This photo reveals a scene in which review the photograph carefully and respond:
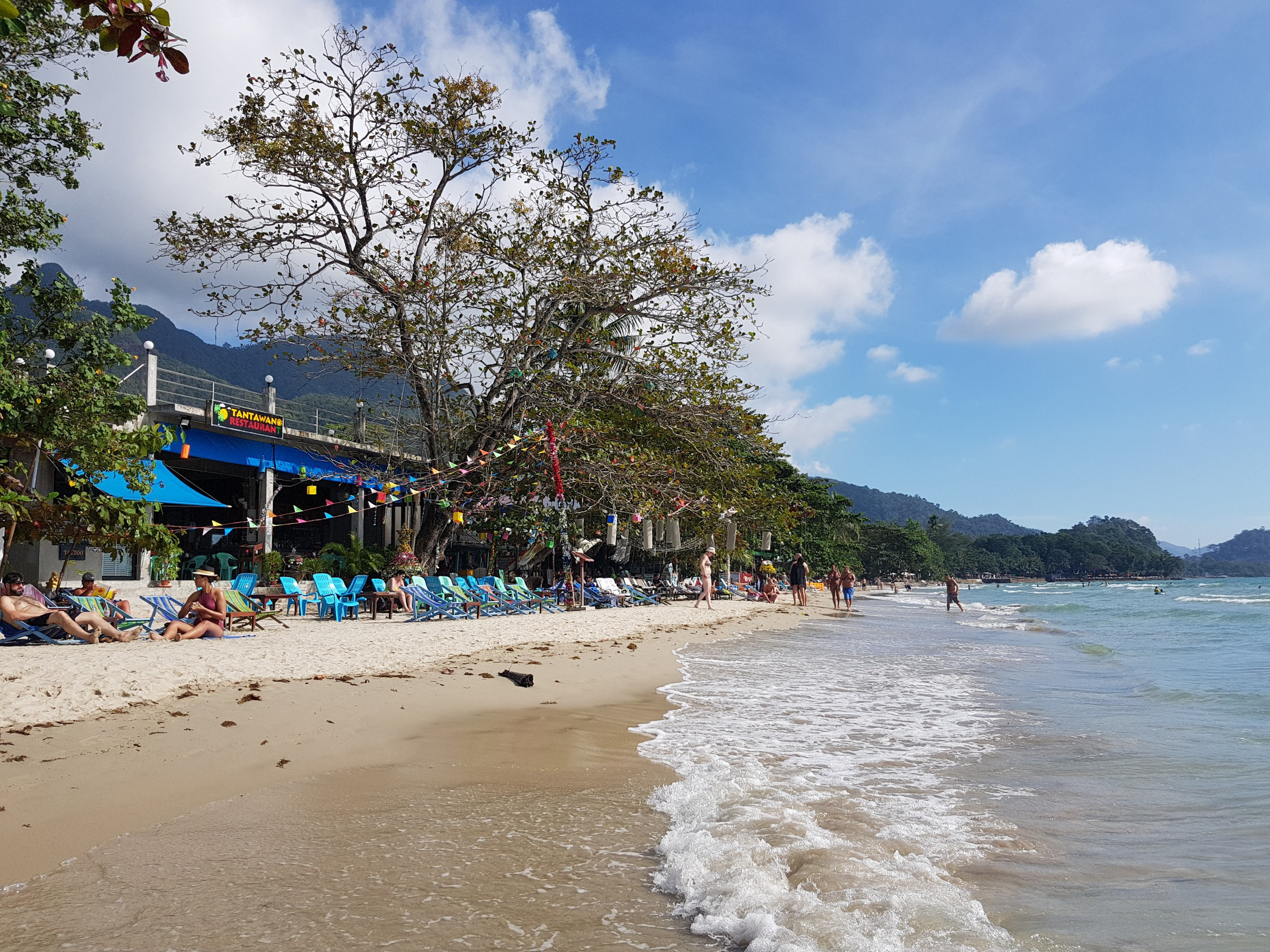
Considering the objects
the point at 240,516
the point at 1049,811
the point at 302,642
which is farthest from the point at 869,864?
the point at 240,516

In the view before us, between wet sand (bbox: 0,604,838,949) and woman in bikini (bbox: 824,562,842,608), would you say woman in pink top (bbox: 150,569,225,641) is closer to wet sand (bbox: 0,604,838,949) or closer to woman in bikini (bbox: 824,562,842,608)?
wet sand (bbox: 0,604,838,949)

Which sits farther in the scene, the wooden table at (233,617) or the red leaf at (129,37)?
the wooden table at (233,617)

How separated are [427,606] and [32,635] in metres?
5.87

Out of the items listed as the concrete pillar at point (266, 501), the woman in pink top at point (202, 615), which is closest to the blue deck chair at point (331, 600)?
the woman in pink top at point (202, 615)

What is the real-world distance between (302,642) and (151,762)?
A: 543cm

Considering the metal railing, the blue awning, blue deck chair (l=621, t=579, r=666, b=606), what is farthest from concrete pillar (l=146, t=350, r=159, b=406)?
blue deck chair (l=621, t=579, r=666, b=606)

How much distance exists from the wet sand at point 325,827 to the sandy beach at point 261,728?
0.02 metres

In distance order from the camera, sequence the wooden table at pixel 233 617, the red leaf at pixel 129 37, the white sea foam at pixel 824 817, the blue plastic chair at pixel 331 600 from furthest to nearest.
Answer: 1. the blue plastic chair at pixel 331 600
2. the wooden table at pixel 233 617
3. the white sea foam at pixel 824 817
4. the red leaf at pixel 129 37

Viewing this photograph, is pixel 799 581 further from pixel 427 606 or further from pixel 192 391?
pixel 192 391

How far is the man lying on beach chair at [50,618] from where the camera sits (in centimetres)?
862

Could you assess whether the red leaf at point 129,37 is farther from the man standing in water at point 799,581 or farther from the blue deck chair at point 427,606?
the man standing in water at point 799,581

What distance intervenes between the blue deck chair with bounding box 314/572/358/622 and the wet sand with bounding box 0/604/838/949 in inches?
295

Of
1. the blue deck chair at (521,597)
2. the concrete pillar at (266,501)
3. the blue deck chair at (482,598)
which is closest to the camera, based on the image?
the blue deck chair at (482,598)

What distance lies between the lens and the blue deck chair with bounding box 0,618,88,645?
28.4ft
